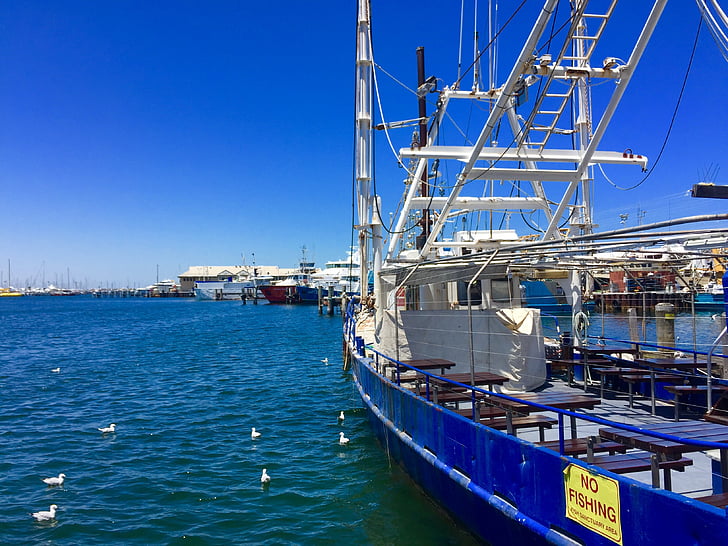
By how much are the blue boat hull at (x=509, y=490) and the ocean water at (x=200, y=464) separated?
784 mm

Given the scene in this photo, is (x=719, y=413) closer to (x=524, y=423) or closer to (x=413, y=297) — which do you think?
(x=524, y=423)

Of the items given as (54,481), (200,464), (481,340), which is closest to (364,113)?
(481,340)

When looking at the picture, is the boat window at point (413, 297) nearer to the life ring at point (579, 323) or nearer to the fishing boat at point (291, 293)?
the life ring at point (579, 323)

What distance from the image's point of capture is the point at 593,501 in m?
5.27

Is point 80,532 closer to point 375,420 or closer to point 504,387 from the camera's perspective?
point 375,420

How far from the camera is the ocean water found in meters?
8.73

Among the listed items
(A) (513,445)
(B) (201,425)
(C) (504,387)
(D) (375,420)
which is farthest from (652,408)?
(B) (201,425)

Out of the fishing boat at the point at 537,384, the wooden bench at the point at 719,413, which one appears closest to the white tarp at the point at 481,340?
the fishing boat at the point at 537,384

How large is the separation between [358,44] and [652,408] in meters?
15.9

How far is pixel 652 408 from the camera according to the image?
8.56m

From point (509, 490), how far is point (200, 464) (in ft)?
25.6

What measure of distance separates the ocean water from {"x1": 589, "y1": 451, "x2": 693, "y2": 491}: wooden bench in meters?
2.80

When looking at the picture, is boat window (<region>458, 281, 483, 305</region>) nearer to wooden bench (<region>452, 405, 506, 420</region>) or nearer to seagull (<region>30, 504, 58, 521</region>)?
wooden bench (<region>452, 405, 506, 420</region>)

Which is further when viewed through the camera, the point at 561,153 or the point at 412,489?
the point at 561,153
